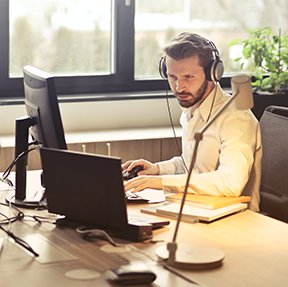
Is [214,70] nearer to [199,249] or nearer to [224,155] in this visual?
[224,155]

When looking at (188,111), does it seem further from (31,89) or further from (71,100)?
(71,100)

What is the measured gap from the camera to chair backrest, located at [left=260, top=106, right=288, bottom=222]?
132 inches

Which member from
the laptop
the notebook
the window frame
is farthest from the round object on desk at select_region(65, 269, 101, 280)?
the window frame

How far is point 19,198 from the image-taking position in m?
3.09

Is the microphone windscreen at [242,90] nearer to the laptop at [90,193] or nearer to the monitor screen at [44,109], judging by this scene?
the laptop at [90,193]

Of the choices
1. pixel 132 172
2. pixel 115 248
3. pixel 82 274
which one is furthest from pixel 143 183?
pixel 82 274

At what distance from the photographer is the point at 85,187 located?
258 cm

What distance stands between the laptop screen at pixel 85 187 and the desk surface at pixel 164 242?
73 mm

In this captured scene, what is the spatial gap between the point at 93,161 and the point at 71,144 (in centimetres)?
171

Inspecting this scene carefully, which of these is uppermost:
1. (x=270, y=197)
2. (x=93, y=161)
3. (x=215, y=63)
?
(x=215, y=63)

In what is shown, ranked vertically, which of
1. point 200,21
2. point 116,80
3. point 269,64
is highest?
point 200,21

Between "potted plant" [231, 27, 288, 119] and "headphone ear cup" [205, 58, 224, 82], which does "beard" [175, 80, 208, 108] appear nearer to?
"headphone ear cup" [205, 58, 224, 82]

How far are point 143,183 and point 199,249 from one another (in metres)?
0.69

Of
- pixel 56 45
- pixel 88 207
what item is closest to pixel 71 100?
pixel 56 45
